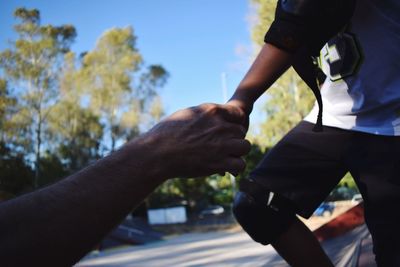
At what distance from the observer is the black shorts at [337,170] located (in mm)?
1239

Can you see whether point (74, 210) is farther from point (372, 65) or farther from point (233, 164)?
point (372, 65)

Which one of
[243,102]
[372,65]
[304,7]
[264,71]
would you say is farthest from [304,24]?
[372,65]

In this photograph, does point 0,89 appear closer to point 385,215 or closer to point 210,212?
point 385,215

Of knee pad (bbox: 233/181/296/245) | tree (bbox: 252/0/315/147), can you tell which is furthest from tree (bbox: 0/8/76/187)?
tree (bbox: 252/0/315/147)

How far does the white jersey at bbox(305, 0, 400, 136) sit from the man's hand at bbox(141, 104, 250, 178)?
2.11 feet

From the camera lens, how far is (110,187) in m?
0.73

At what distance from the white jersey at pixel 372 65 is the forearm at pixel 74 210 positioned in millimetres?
883

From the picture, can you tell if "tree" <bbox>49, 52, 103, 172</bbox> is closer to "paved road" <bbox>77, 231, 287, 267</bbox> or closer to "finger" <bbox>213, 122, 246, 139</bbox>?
"paved road" <bbox>77, 231, 287, 267</bbox>

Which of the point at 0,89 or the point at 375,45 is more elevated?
the point at 0,89

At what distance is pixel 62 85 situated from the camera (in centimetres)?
1802

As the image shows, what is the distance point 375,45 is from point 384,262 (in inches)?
27.3

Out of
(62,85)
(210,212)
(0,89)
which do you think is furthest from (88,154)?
(0,89)

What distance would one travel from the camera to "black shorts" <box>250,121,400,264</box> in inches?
48.8

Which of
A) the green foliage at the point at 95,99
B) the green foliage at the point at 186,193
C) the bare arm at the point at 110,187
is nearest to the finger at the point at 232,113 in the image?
the bare arm at the point at 110,187
